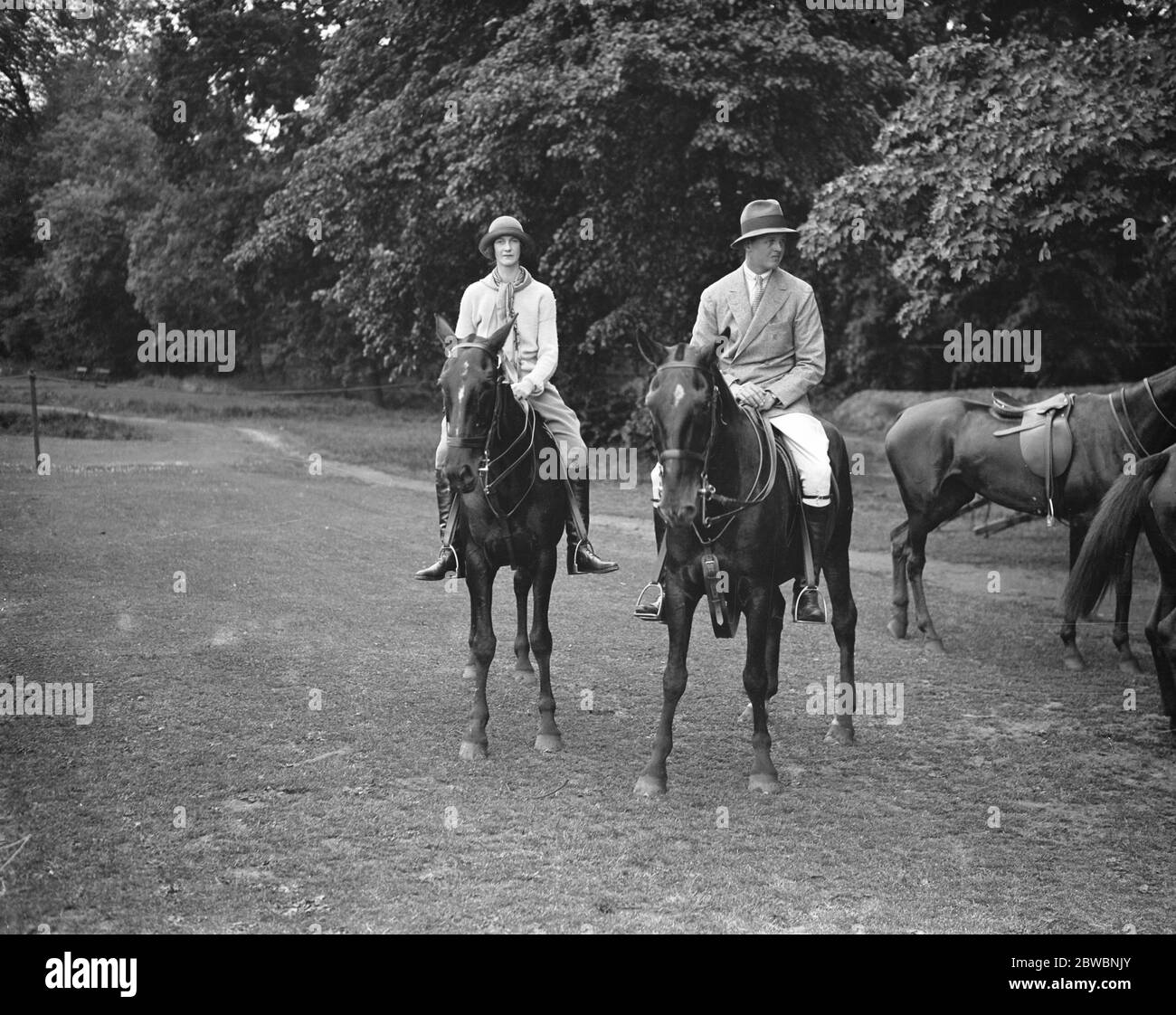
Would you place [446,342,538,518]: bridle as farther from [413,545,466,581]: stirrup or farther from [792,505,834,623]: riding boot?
[792,505,834,623]: riding boot

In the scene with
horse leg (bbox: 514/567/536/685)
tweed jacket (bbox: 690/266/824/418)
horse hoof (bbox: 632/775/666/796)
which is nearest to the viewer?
horse hoof (bbox: 632/775/666/796)

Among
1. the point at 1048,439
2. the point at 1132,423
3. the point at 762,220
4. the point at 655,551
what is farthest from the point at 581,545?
the point at 655,551

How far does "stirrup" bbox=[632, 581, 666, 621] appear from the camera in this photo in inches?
279

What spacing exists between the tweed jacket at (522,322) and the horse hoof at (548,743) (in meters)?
2.38

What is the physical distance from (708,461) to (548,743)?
7.39 feet

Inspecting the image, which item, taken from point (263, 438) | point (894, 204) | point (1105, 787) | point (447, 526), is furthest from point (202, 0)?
point (1105, 787)

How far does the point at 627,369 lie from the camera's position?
28.1 metres

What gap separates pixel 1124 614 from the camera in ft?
32.1

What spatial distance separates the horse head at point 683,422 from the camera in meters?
6.00

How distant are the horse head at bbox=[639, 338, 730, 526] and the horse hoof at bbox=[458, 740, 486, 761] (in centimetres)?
216

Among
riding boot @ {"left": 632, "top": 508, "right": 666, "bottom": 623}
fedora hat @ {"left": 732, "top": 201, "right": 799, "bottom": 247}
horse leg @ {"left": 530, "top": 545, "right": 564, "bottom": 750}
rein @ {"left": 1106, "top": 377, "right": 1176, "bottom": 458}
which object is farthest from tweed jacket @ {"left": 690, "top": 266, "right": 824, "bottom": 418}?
rein @ {"left": 1106, "top": 377, "right": 1176, "bottom": 458}

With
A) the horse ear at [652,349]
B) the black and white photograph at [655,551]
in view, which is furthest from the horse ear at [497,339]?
the horse ear at [652,349]

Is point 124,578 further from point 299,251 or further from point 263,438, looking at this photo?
point 299,251

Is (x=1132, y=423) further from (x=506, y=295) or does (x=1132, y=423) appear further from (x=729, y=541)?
(x=506, y=295)
